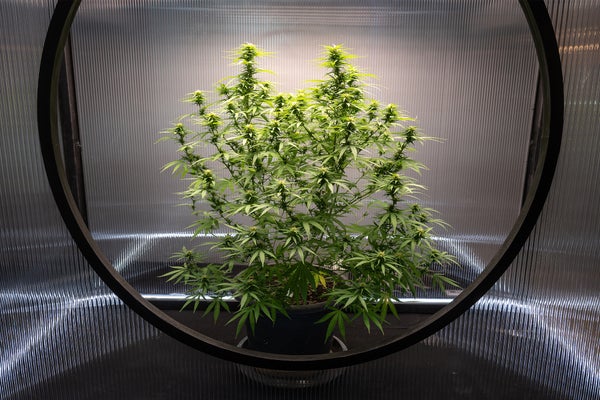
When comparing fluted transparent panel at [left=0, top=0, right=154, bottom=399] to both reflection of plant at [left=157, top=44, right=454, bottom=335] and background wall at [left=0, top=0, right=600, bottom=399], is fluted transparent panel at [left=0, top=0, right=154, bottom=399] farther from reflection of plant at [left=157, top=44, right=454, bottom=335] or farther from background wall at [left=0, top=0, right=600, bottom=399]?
reflection of plant at [left=157, top=44, right=454, bottom=335]

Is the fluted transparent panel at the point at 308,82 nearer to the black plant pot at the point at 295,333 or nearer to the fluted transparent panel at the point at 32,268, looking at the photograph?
the fluted transparent panel at the point at 32,268

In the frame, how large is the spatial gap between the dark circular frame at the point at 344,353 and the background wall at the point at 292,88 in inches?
2.5

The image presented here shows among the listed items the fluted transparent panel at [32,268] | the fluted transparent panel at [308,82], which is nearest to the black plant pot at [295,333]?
the fluted transparent panel at [32,268]

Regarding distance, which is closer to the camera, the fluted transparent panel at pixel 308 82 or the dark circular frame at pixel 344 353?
the dark circular frame at pixel 344 353

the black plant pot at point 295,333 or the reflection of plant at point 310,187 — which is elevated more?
the reflection of plant at point 310,187

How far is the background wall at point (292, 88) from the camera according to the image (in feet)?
4.22

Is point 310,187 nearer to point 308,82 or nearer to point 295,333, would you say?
point 295,333

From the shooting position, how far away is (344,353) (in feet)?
4.63

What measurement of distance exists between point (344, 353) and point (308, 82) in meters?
1.11

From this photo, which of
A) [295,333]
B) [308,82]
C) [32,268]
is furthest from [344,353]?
[308,82]

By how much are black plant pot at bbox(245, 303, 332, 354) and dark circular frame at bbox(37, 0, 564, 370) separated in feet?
0.78

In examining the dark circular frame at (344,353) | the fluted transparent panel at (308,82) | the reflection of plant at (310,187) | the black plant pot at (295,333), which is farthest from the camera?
the fluted transparent panel at (308,82)

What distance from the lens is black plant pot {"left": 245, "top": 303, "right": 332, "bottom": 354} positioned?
1.63m

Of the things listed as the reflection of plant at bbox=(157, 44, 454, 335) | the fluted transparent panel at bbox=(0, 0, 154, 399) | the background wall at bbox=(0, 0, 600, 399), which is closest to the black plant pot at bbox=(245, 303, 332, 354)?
the reflection of plant at bbox=(157, 44, 454, 335)
